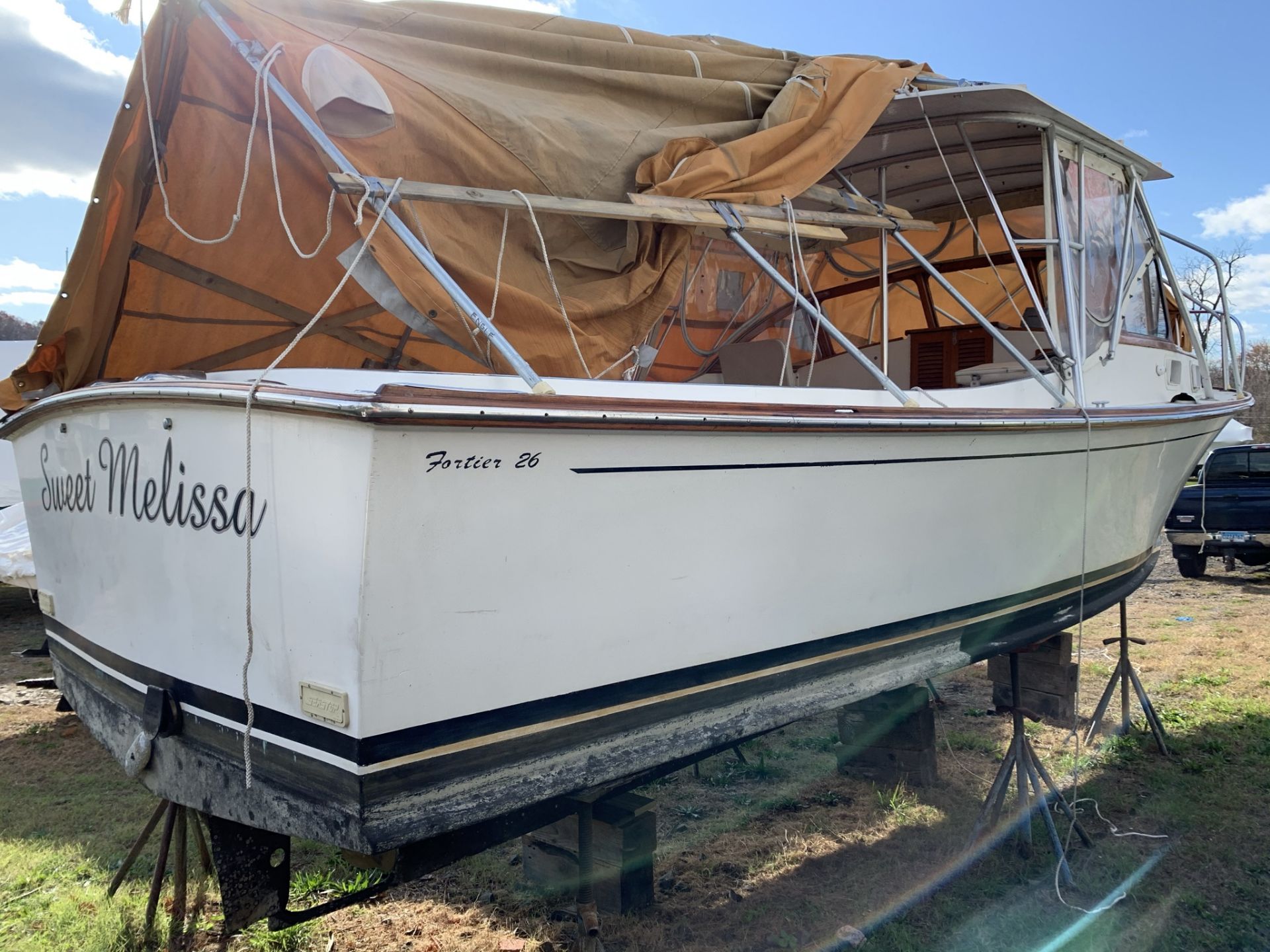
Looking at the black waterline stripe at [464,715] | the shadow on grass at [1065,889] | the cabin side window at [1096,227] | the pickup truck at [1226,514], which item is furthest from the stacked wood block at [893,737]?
the pickup truck at [1226,514]

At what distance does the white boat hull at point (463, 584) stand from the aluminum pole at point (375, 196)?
417mm

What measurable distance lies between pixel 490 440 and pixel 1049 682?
3.77 metres

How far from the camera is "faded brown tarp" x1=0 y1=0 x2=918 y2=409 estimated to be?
2799 millimetres

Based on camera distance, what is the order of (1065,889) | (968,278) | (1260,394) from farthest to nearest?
(1260,394) → (968,278) → (1065,889)

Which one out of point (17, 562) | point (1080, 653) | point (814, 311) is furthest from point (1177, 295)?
point (17, 562)

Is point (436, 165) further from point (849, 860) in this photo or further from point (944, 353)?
point (944, 353)

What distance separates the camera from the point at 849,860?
3.69 metres

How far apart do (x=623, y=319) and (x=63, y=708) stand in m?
4.65

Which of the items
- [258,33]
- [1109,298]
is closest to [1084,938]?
[1109,298]

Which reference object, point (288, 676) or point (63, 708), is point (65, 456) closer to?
point (288, 676)

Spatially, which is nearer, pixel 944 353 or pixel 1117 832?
pixel 1117 832

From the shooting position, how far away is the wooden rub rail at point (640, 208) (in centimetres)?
265

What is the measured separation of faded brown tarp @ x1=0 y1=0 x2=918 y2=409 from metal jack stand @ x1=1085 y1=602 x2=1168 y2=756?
3.11 m

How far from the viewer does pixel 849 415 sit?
2.79 m
